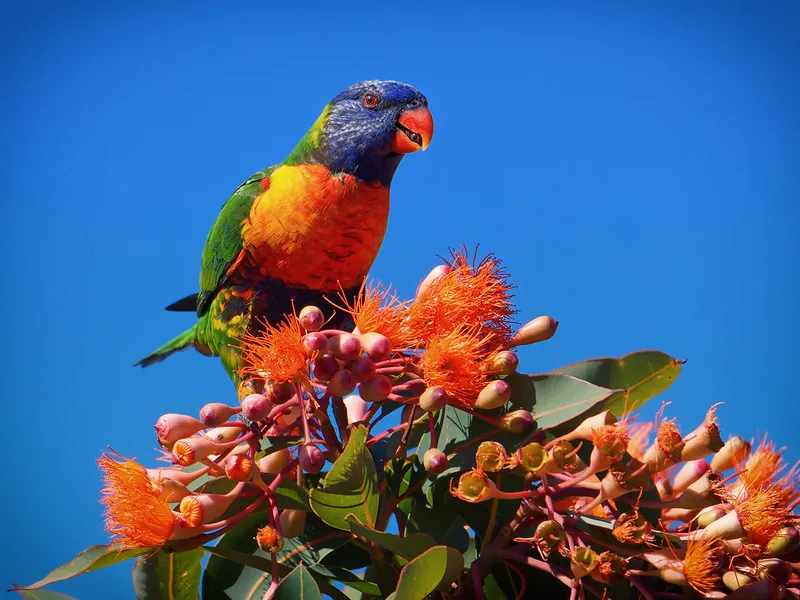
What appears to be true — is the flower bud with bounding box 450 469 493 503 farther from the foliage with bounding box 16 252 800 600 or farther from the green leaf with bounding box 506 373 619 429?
the green leaf with bounding box 506 373 619 429

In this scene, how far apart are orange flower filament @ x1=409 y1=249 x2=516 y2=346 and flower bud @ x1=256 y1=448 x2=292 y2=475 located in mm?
212

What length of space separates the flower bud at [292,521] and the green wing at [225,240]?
3.22ft

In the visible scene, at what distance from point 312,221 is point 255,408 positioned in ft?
2.86

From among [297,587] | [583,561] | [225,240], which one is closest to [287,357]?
[297,587]

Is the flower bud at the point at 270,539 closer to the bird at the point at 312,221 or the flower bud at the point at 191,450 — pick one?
the flower bud at the point at 191,450

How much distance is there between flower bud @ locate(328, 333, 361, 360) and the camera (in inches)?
30.6

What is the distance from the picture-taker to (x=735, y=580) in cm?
71

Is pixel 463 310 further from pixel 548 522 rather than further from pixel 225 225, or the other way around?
pixel 225 225

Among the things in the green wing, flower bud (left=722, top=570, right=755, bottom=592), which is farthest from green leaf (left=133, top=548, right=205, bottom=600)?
the green wing

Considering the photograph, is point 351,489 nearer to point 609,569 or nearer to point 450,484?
point 450,484

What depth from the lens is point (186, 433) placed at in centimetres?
81

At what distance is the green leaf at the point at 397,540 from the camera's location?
26.9 inches

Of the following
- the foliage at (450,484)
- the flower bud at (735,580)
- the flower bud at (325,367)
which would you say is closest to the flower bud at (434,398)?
the foliage at (450,484)

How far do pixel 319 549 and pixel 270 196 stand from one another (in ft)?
3.32
